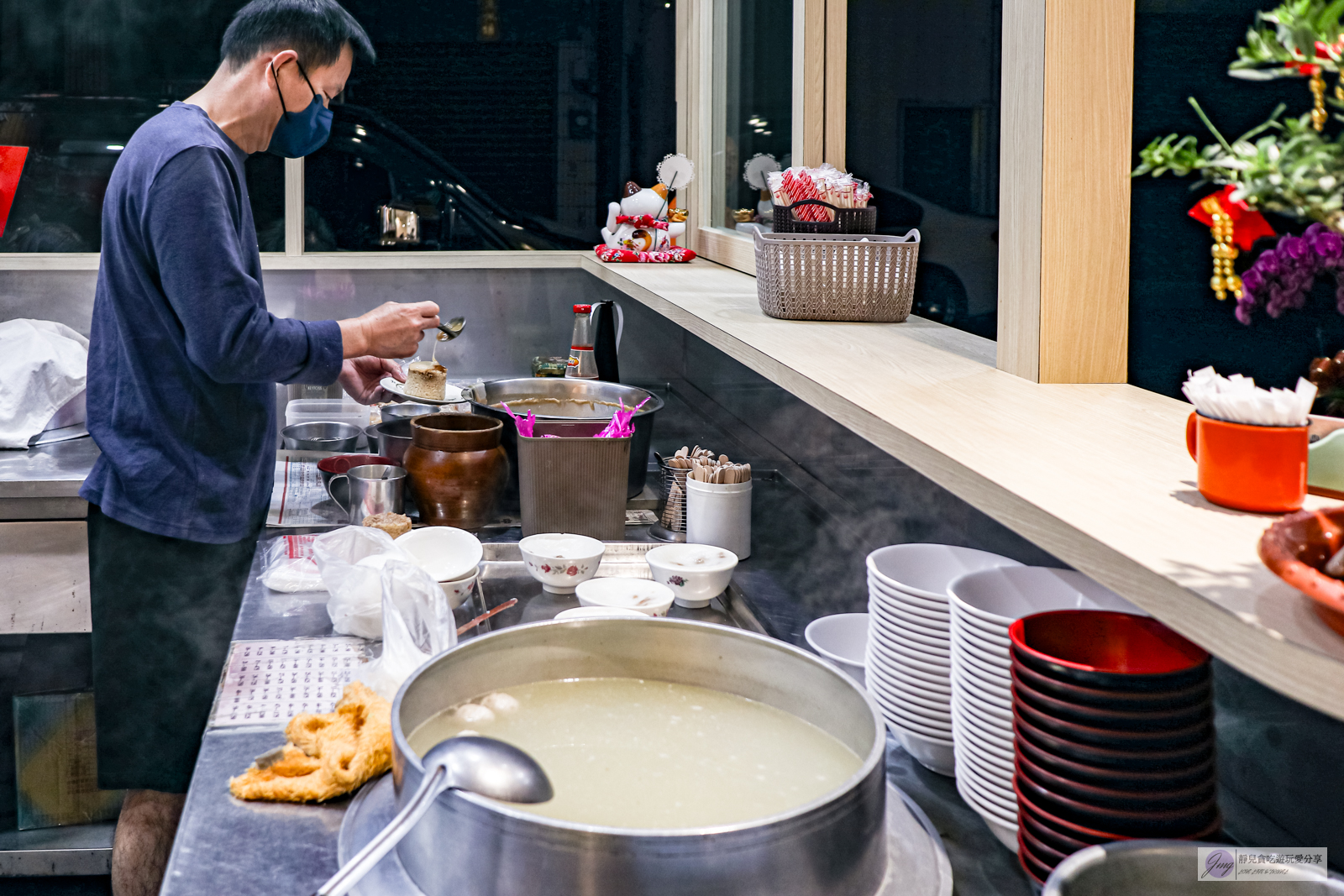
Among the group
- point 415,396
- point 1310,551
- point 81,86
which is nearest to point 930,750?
point 1310,551

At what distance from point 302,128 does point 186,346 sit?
0.49m

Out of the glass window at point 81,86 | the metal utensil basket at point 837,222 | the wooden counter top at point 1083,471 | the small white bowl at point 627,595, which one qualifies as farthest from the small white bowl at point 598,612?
the glass window at point 81,86

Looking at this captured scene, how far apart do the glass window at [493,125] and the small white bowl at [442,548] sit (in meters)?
2.02

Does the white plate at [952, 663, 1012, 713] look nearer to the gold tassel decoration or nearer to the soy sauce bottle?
the gold tassel decoration

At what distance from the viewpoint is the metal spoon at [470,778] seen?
0.75 metres

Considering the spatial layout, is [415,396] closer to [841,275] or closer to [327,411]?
[327,411]

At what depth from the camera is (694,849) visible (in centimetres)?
71

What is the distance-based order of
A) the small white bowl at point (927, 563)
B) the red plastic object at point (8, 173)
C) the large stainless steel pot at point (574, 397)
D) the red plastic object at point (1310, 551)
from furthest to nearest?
the red plastic object at point (8, 173), the large stainless steel pot at point (574, 397), the small white bowl at point (927, 563), the red plastic object at point (1310, 551)

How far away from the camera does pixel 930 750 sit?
3.48 ft

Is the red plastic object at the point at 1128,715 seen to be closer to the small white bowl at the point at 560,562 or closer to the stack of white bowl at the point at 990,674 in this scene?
the stack of white bowl at the point at 990,674

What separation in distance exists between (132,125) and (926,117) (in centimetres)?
251

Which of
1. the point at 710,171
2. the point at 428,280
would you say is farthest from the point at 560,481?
the point at 428,280

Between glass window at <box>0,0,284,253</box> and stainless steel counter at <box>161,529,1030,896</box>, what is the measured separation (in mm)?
2635

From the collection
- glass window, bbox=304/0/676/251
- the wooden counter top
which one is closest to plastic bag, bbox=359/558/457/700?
the wooden counter top
